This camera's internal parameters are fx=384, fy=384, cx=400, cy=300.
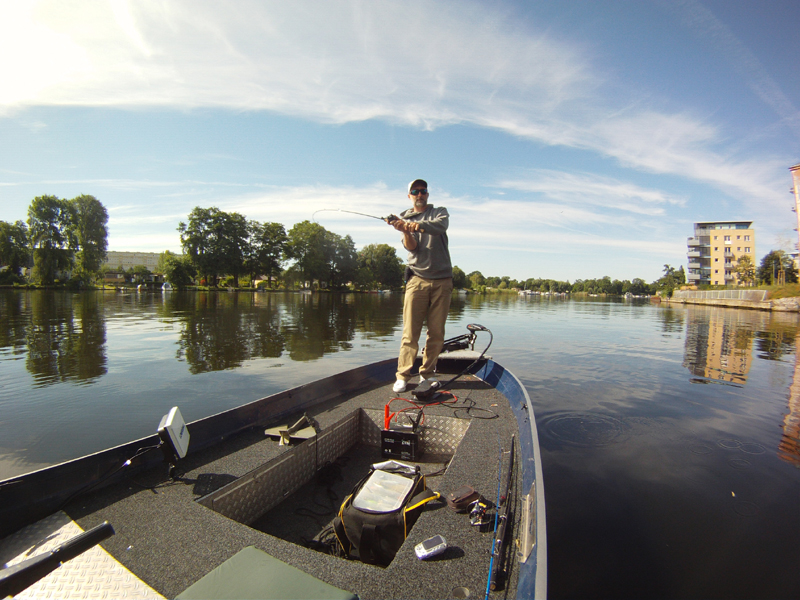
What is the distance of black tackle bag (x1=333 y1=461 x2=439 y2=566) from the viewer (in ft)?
7.47

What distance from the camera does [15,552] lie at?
1.94 meters

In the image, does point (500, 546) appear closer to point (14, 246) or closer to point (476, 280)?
point (14, 246)

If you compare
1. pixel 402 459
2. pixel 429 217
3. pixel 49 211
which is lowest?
pixel 402 459

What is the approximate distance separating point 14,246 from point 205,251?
35540mm

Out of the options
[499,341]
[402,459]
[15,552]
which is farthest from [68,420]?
[499,341]

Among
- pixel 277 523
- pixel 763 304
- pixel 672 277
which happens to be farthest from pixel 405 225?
pixel 672 277

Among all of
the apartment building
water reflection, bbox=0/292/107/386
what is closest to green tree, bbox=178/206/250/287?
water reflection, bbox=0/292/107/386

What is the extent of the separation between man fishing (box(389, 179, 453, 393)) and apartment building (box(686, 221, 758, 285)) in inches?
3970

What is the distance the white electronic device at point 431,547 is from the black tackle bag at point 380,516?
36 cm

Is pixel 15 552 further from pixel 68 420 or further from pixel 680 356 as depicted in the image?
pixel 680 356

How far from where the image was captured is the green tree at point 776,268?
2512 inches

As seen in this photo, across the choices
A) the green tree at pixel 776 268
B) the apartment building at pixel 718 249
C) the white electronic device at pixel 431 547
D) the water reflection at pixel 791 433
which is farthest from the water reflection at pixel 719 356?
the apartment building at pixel 718 249

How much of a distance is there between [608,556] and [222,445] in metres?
3.42

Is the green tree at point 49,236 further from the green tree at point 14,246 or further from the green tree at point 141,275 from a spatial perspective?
the green tree at point 141,275
